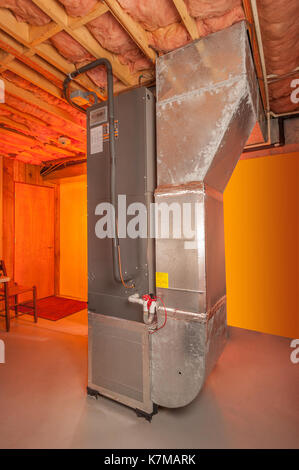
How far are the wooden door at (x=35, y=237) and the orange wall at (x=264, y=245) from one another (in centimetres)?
348

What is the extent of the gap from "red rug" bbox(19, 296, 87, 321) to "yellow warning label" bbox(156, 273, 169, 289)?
2.67 meters

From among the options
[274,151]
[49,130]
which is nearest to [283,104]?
[274,151]

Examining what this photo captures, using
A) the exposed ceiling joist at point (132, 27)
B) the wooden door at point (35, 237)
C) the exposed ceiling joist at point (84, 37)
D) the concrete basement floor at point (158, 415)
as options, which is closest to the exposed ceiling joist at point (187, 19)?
the exposed ceiling joist at point (132, 27)

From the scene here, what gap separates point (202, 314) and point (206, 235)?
1.63ft

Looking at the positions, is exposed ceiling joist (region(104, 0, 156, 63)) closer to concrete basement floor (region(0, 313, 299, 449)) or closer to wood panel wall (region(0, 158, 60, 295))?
concrete basement floor (region(0, 313, 299, 449))

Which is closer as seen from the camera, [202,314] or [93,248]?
[202,314]

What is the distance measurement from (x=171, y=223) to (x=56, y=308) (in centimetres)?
341

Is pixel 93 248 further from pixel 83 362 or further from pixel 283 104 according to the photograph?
pixel 283 104

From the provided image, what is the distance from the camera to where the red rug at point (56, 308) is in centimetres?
397

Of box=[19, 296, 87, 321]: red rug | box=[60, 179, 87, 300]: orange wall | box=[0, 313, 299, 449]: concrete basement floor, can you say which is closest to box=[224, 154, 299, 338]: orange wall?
box=[0, 313, 299, 449]: concrete basement floor

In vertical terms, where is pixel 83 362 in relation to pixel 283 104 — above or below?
below

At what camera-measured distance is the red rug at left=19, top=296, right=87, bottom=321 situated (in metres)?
3.97

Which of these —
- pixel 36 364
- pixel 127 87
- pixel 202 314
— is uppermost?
pixel 127 87

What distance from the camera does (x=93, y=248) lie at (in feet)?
6.69
